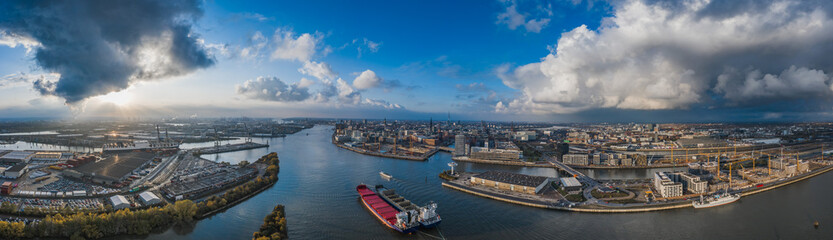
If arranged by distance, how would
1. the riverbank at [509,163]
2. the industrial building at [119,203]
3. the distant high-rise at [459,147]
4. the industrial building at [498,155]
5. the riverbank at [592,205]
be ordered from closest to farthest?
the industrial building at [119,203] → the riverbank at [592,205] → the riverbank at [509,163] → the industrial building at [498,155] → the distant high-rise at [459,147]

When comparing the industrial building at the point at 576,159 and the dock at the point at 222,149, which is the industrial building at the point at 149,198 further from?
the industrial building at the point at 576,159

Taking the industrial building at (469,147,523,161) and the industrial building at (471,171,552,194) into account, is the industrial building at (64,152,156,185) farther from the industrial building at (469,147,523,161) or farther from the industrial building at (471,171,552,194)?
the industrial building at (469,147,523,161)

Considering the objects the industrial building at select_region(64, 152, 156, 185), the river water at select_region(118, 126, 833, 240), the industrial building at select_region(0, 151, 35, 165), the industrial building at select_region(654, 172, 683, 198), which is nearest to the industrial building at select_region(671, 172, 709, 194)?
the industrial building at select_region(654, 172, 683, 198)

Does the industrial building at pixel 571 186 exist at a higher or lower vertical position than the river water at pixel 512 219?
higher

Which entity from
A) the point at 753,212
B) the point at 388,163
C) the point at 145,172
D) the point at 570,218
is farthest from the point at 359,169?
the point at 753,212

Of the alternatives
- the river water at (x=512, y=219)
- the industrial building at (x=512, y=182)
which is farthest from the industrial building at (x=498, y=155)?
the river water at (x=512, y=219)

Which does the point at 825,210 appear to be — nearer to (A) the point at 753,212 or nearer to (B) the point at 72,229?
(A) the point at 753,212

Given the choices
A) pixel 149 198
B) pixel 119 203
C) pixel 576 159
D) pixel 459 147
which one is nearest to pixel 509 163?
pixel 576 159

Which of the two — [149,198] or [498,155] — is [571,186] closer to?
[498,155]
